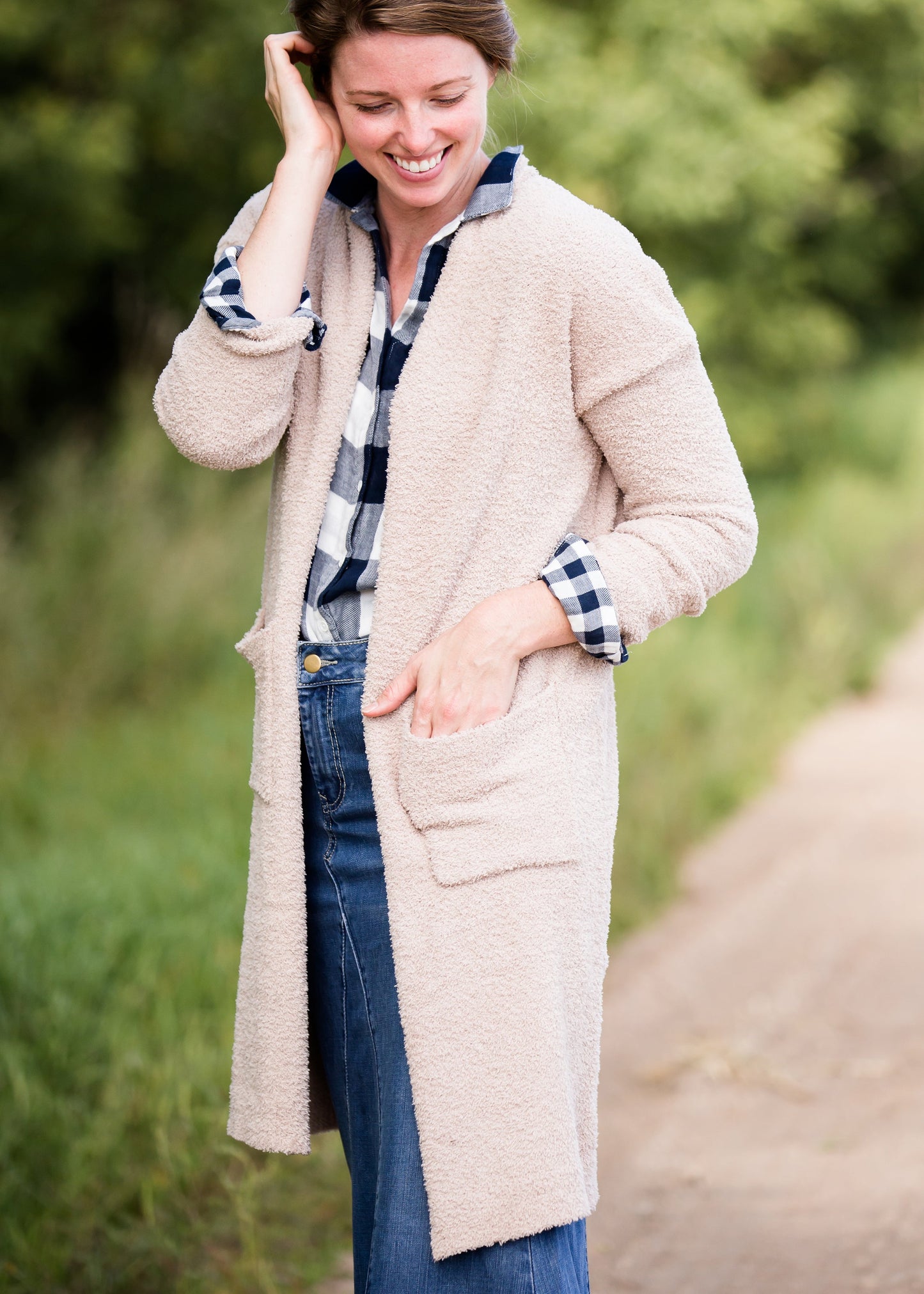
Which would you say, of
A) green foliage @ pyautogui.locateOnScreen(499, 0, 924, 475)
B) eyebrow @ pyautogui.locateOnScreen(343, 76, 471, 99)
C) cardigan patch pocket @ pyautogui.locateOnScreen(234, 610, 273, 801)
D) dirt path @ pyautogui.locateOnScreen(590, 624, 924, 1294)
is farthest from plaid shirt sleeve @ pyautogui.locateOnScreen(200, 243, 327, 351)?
green foliage @ pyautogui.locateOnScreen(499, 0, 924, 475)

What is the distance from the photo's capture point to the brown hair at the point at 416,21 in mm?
1617

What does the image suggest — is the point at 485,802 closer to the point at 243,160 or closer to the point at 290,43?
the point at 290,43

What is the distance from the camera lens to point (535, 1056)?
164 cm

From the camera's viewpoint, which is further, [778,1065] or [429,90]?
[778,1065]

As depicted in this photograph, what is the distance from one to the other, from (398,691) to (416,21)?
733mm

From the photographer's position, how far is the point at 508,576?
1689 millimetres

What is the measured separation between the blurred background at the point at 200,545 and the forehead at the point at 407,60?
0.86 feet

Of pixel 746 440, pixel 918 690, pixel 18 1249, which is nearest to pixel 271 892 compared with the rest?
pixel 18 1249

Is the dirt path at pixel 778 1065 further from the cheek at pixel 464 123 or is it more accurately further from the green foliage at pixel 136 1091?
the cheek at pixel 464 123

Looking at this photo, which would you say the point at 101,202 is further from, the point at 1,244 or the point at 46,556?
the point at 46,556

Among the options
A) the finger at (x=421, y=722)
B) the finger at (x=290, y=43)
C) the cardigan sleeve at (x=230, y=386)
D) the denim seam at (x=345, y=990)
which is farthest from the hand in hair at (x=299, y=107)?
the denim seam at (x=345, y=990)

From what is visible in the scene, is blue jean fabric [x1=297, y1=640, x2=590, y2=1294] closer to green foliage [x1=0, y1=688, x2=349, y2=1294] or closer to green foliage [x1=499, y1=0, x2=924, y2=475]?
green foliage [x1=0, y1=688, x2=349, y2=1294]

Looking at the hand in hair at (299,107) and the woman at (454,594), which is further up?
the hand in hair at (299,107)

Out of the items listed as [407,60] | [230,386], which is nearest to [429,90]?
[407,60]
